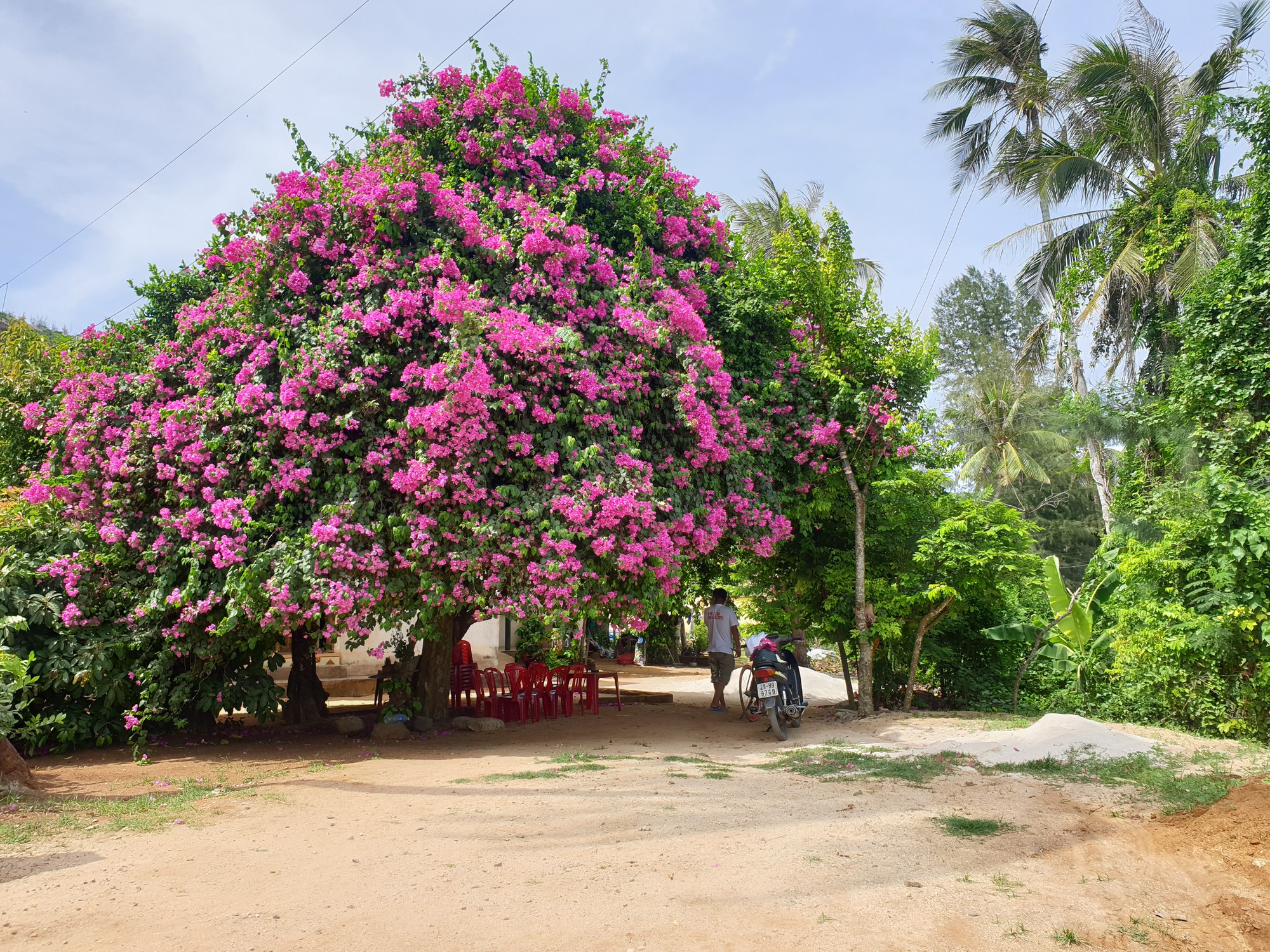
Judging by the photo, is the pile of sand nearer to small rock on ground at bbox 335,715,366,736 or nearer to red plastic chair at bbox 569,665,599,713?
red plastic chair at bbox 569,665,599,713

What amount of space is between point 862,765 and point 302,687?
6.79 m

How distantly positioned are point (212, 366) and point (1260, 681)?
10.7 meters

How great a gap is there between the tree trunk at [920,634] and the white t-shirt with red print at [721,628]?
2352 mm

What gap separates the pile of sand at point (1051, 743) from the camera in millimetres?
7262

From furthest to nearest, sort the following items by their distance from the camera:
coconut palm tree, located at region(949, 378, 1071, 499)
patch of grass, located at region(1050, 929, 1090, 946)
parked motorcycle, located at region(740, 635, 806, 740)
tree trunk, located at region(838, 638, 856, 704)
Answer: coconut palm tree, located at region(949, 378, 1071, 499)
tree trunk, located at region(838, 638, 856, 704)
parked motorcycle, located at region(740, 635, 806, 740)
patch of grass, located at region(1050, 929, 1090, 946)

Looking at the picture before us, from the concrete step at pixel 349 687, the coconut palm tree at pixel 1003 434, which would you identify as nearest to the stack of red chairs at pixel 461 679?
the concrete step at pixel 349 687

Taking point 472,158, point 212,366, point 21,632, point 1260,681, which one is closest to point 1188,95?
point 1260,681

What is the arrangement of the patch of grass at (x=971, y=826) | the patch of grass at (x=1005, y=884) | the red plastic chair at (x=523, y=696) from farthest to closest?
the red plastic chair at (x=523, y=696)
the patch of grass at (x=971, y=826)
the patch of grass at (x=1005, y=884)

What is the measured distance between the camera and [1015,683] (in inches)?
435

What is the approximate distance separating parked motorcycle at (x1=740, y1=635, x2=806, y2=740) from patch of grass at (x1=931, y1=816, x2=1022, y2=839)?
3981 millimetres

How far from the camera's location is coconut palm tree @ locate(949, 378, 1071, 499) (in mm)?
28484

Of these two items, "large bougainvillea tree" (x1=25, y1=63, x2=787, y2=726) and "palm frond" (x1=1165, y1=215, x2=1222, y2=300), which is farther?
"palm frond" (x1=1165, y1=215, x2=1222, y2=300)

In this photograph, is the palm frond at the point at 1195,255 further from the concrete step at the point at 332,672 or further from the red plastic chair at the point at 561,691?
the concrete step at the point at 332,672

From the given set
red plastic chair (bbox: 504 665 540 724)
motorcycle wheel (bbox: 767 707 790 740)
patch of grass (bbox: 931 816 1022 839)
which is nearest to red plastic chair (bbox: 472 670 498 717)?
red plastic chair (bbox: 504 665 540 724)
